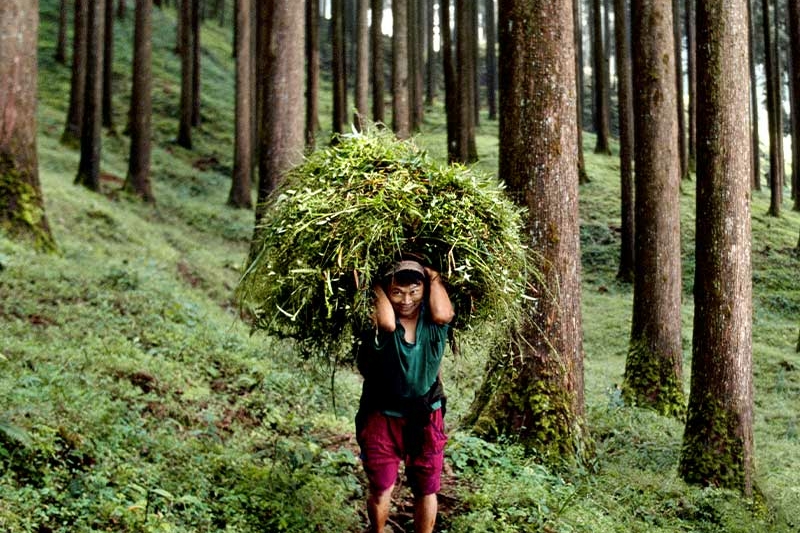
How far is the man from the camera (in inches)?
176

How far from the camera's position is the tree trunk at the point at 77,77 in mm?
19891

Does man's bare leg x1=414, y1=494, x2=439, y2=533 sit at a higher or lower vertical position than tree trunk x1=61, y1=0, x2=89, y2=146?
lower

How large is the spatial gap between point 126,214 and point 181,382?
985 centimetres

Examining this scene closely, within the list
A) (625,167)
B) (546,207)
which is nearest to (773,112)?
(625,167)

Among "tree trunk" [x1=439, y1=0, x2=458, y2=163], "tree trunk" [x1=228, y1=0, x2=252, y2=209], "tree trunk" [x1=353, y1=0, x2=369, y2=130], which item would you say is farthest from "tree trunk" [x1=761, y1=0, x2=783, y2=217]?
"tree trunk" [x1=228, y1=0, x2=252, y2=209]

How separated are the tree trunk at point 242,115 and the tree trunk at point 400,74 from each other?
471 centimetres

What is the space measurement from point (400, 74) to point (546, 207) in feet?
39.2

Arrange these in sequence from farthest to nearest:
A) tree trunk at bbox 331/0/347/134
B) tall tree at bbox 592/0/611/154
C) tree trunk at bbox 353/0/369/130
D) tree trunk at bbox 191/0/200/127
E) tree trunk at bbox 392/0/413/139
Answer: tree trunk at bbox 191/0/200/127 < tall tree at bbox 592/0/611/154 < tree trunk at bbox 331/0/347/134 < tree trunk at bbox 353/0/369/130 < tree trunk at bbox 392/0/413/139

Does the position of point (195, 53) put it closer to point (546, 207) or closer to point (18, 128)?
point (18, 128)

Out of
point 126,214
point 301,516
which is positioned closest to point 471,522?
point 301,516

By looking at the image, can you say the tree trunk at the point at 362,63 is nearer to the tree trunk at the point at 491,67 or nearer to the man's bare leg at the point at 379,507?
the man's bare leg at the point at 379,507

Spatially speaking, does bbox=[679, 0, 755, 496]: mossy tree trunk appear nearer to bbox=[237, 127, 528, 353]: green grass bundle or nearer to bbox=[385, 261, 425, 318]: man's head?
bbox=[237, 127, 528, 353]: green grass bundle

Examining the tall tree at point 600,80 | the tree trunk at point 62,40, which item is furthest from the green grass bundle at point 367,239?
the tree trunk at point 62,40

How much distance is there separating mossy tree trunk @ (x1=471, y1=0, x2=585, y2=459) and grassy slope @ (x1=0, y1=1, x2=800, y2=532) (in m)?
0.44
